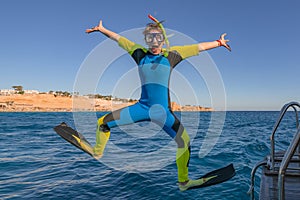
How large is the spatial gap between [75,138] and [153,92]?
1.99 meters

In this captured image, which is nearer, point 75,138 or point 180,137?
point 180,137

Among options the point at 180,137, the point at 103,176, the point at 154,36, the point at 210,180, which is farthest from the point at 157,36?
the point at 103,176

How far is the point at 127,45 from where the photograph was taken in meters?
4.53

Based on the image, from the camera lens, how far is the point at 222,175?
5090mm

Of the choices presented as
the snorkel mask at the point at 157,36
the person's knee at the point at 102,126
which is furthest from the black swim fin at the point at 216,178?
the snorkel mask at the point at 157,36

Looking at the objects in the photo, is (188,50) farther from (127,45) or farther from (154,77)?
(127,45)

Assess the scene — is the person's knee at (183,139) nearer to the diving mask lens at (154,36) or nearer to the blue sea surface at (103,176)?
the blue sea surface at (103,176)

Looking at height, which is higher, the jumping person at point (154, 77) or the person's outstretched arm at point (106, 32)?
the person's outstretched arm at point (106, 32)

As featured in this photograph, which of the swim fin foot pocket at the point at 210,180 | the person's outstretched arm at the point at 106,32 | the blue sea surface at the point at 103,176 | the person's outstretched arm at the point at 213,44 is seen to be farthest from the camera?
the blue sea surface at the point at 103,176

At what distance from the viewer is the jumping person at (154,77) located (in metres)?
4.27

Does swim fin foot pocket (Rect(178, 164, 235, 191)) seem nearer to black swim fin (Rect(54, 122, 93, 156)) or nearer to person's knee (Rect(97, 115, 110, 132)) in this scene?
person's knee (Rect(97, 115, 110, 132))

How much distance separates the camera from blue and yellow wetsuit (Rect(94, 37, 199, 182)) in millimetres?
4273

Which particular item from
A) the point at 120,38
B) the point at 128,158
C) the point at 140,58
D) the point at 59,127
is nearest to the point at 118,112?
the point at 140,58

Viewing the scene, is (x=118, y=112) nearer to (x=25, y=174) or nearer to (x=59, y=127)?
(x=59, y=127)
